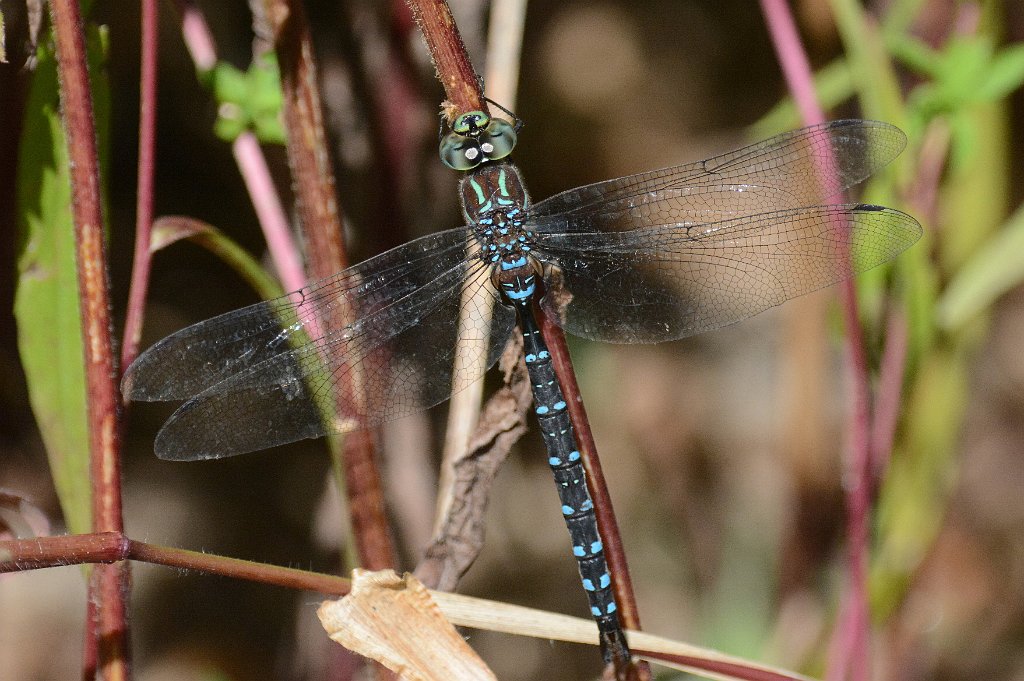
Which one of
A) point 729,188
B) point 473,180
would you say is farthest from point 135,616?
point 729,188

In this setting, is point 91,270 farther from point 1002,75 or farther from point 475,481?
point 1002,75

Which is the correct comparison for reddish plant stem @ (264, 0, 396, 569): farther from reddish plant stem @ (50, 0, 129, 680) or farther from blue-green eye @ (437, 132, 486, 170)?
reddish plant stem @ (50, 0, 129, 680)

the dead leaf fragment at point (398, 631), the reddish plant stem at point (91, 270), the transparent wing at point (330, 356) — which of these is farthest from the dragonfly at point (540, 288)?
the dead leaf fragment at point (398, 631)

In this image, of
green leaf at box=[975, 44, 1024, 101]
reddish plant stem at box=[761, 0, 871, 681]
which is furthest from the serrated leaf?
green leaf at box=[975, 44, 1024, 101]

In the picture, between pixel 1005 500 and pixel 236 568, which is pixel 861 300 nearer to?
pixel 1005 500

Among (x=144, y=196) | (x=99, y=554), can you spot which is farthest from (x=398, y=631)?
(x=144, y=196)

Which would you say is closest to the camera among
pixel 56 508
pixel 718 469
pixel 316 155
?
pixel 316 155
